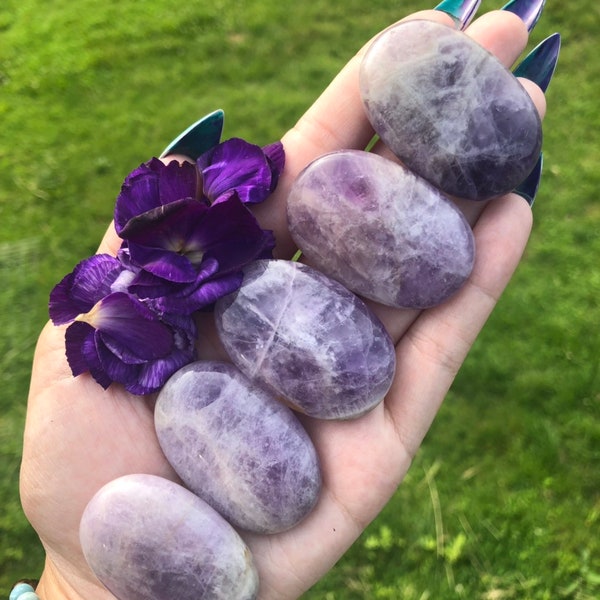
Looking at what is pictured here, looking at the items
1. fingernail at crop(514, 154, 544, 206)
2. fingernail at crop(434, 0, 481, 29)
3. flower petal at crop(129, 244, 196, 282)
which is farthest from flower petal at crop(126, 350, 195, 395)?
fingernail at crop(434, 0, 481, 29)

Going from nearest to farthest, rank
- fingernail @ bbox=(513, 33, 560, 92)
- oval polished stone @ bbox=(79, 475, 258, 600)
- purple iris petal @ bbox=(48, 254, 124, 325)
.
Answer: oval polished stone @ bbox=(79, 475, 258, 600) < purple iris petal @ bbox=(48, 254, 124, 325) < fingernail @ bbox=(513, 33, 560, 92)

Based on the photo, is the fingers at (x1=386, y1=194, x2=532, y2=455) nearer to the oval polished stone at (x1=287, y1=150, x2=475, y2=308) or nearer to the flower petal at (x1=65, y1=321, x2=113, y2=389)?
the oval polished stone at (x1=287, y1=150, x2=475, y2=308)

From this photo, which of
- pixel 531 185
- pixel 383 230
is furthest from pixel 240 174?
pixel 531 185

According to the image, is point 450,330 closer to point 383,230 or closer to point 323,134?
point 383,230

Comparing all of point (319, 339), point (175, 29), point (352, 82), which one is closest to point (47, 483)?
point (319, 339)

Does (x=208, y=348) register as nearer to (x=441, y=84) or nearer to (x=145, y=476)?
(x=145, y=476)

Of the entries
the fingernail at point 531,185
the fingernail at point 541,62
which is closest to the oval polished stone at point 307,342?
the fingernail at point 531,185
